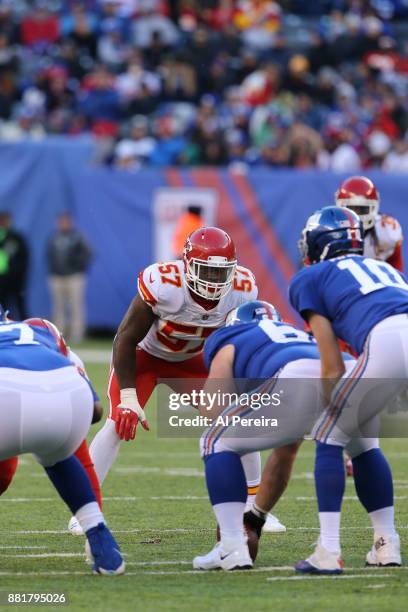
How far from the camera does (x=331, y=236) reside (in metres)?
5.44

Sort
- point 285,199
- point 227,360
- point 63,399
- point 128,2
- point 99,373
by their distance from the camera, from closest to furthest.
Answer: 1. point 63,399
2. point 227,360
3. point 99,373
4. point 285,199
5. point 128,2

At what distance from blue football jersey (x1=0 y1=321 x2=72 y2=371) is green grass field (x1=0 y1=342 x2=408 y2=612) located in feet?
2.75

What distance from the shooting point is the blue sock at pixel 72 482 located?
16.6 ft

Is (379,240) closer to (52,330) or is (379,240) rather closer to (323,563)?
(52,330)

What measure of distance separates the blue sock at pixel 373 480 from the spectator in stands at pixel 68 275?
38.7 feet

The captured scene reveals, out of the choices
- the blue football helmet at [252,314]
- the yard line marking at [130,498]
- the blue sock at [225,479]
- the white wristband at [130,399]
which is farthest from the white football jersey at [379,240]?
the blue sock at [225,479]

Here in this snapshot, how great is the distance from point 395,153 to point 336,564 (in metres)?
12.5

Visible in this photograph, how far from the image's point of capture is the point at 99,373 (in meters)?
13.3

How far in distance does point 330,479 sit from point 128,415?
1.42 meters

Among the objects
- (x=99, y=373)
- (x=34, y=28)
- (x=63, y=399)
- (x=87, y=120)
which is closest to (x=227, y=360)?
(x=63, y=399)

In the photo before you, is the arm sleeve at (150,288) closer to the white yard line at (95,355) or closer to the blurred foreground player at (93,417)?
the blurred foreground player at (93,417)

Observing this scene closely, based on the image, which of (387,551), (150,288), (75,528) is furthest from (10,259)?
(387,551)

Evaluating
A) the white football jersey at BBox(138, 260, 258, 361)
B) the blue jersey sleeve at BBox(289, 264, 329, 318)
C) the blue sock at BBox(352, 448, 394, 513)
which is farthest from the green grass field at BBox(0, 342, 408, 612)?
the blue jersey sleeve at BBox(289, 264, 329, 318)

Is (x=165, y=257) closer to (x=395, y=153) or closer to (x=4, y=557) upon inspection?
(x=395, y=153)
